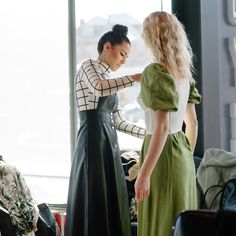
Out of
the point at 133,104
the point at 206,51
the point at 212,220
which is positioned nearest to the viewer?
the point at 212,220

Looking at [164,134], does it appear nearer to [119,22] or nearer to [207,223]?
[207,223]

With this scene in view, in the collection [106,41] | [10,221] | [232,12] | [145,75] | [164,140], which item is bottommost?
[10,221]

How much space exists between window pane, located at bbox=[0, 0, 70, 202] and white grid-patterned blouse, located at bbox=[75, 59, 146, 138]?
0.52 metres

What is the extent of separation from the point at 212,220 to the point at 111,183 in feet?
2.34

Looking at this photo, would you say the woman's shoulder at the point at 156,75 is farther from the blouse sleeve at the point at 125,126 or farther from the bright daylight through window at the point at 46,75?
the bright daylight through window at the point at 46,75

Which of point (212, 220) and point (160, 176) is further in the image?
point (160, 176)

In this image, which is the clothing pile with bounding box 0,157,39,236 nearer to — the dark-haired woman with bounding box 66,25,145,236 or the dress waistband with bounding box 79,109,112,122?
the dark-haired woman with bounding box 66,25,145,236

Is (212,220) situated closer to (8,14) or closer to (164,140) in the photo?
(164,140)

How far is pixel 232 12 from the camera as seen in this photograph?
2459 millimetres

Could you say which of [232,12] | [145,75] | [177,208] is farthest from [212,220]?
[232,12]

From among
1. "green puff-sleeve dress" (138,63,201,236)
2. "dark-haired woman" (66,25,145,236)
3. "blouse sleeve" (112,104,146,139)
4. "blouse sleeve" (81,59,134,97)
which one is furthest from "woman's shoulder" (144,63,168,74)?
"blouse sleeve" (112,104,146,139)

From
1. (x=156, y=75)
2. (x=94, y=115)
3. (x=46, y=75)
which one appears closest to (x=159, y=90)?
(x=156, y=75)

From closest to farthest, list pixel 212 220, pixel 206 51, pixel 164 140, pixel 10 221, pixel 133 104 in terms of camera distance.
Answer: pixel 212 220, pixel 164 140, pixel 10 221, pixel 206 51, pixel 133 104

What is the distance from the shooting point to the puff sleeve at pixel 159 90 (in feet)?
5.69
